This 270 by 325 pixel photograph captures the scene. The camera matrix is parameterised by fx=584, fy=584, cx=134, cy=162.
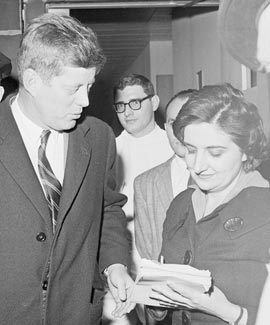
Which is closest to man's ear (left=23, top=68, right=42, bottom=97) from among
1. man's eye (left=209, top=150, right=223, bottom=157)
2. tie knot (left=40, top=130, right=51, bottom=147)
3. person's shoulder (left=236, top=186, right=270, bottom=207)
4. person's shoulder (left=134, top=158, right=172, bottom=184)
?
tie knot (left=40, top=130, right=51, bottom=147)

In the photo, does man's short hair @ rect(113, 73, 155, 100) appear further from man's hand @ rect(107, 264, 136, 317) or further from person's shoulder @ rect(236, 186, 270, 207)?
person's shoulder @ rect(236, 186, 270, 207)

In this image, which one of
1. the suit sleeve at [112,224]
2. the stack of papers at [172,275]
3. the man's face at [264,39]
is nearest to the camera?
the man's face at [264,39]

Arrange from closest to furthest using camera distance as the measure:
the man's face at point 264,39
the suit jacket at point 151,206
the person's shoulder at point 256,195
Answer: the man's face at point 264,39 < the person's shoulder at point 256,195 < the suit jacket at point 151,206

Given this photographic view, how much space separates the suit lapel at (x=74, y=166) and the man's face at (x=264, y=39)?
2.20 ft

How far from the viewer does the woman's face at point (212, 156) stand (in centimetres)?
138

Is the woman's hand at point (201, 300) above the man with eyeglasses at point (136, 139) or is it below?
below

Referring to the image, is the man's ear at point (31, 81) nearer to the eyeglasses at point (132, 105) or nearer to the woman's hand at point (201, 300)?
the woman's hand at point (201, 300)

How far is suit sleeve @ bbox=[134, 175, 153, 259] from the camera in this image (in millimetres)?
1974

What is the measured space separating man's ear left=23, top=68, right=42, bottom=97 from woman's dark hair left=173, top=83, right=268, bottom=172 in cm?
39

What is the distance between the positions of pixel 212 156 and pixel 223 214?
0.46 feet

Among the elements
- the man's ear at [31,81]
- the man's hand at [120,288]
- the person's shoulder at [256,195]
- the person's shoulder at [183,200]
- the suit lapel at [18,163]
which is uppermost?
the man's ear at [31,81]

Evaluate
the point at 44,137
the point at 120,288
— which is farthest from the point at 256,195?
the point at 44,137

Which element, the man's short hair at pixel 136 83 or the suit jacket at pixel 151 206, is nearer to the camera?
the suit jacket at pixel 151 206

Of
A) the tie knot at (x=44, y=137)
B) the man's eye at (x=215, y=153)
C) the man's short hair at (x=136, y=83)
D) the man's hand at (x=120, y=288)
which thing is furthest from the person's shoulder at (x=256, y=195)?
the man's short hair at (x=136, y=83)
